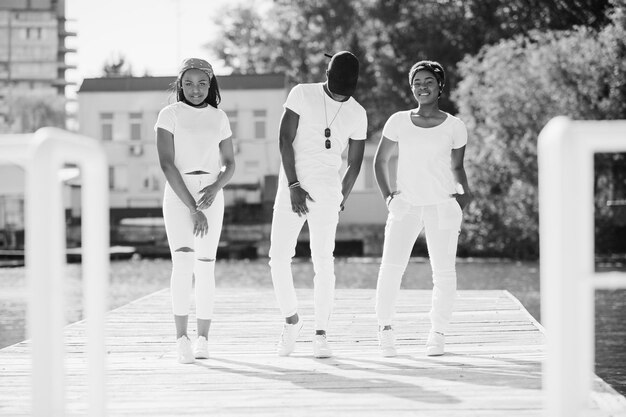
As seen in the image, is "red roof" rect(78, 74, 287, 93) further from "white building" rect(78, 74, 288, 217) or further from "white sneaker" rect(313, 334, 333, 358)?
"white sneaker" rect(313, 334, 333, 358)

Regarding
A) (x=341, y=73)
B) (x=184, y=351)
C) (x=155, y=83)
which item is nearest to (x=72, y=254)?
(x=155, y=83)

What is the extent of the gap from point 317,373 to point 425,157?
1.20 metres

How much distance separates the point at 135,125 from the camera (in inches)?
1526

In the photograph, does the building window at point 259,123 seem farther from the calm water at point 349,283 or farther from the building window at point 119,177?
the calm water at point 349,283

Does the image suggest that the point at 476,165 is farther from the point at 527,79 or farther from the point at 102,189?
the point at 102,189

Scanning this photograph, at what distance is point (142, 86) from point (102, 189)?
3583 centimetres

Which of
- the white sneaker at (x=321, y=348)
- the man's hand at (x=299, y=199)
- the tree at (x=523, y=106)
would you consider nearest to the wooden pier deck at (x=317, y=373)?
the white sneaker at (x=321, y=348)

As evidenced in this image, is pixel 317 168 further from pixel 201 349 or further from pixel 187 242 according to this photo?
pixel 201 349


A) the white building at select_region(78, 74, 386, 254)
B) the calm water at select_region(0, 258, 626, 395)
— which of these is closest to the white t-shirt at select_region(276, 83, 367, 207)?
the calm water at select_region(0, 258, 626, 395)

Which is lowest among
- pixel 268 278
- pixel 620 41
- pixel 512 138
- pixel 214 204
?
pixel 268 278

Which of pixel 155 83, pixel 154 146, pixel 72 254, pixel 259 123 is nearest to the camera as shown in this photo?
pixel 72 254

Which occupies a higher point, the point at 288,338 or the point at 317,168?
the point at 317,168

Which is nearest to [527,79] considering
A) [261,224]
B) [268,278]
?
[268,278]

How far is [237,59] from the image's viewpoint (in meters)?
39.1
